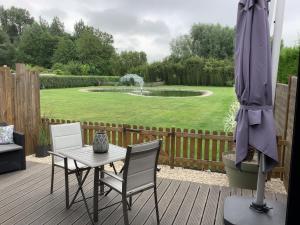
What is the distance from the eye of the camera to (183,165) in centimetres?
466

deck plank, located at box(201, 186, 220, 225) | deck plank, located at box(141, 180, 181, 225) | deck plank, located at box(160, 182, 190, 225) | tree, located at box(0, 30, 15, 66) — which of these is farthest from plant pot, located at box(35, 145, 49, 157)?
tree, located at box(0, 30, 15, 66)

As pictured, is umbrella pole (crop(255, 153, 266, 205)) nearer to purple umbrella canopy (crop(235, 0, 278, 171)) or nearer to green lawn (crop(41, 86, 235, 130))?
purple umbrella canopy (crop(235, 0, 278, 171))

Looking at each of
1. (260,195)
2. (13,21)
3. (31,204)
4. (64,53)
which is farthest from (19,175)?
(13,21)

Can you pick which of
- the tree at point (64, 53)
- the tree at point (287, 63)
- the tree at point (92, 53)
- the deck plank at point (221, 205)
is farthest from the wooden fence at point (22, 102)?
the tree at point (64, 53)

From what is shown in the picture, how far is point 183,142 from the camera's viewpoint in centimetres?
458

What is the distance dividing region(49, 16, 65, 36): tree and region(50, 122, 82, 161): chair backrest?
41616 millimetres

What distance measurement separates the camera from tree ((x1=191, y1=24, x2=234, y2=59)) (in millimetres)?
34062

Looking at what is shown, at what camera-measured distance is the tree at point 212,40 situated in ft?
112

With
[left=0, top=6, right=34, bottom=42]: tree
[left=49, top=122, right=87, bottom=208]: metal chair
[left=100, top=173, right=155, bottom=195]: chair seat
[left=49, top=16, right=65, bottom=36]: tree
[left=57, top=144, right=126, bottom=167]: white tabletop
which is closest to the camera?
[left=100, top=173, right=155, bottom=195]: chair seat

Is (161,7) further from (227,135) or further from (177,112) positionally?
(227,135)

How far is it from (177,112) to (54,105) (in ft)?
18.0

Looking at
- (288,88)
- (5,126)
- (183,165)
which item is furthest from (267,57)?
(5,126)

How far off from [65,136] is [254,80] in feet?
7.80

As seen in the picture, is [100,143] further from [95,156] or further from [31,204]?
[31,204]
